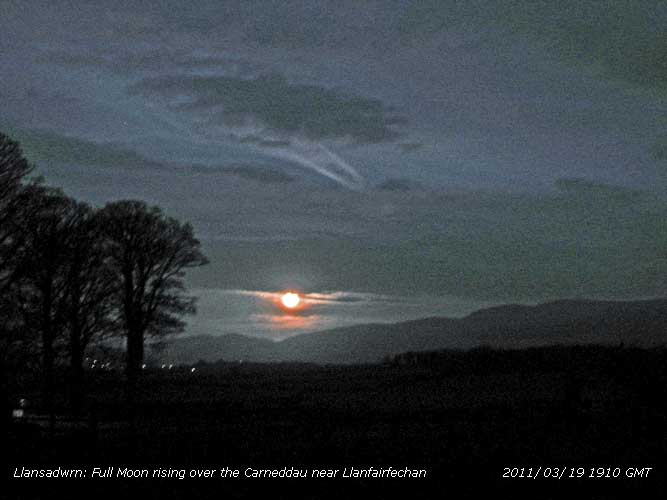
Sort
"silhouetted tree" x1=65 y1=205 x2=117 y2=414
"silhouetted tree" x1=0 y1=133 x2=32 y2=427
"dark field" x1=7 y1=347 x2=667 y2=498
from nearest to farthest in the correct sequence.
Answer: "dark field" x1=7 y1=347 x2=667 y2=498 < "silhouetted tree" x1=0 y1=133 x2=32 y2=427 < "silhouetted tree" x1=65 y1=205 x2=117 y2=414

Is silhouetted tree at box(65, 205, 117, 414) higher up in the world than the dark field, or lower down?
higher up

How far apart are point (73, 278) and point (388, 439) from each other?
1967cm

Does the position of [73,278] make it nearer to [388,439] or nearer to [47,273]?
[47,273]

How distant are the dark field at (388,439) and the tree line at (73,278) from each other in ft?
9.93

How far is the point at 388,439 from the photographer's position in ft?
91.7

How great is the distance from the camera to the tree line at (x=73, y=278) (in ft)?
111

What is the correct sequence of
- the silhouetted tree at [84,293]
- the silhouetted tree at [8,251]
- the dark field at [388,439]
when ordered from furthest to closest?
the silhouetted tree at [84,293] → the silhouetted tree at [8,251] → the dark field at [388,439]

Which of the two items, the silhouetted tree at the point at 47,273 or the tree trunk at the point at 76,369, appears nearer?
the silhouetted tree at the point at 47,273

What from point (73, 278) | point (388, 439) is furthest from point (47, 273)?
point (388, 439)

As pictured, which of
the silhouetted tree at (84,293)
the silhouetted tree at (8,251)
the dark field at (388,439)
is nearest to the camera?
the dark field at (388,439)

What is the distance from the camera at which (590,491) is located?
68.6 ft

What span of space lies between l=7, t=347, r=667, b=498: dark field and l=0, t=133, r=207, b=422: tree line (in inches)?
119

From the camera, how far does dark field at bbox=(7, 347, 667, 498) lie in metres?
21.5

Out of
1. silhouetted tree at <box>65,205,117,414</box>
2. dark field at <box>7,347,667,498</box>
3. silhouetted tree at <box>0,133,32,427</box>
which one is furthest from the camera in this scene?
silhouetted tree at <box>65,205,117,414</box>
